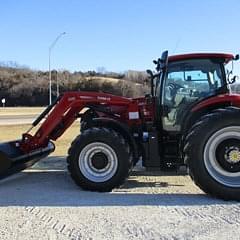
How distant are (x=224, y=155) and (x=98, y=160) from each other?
217 cm

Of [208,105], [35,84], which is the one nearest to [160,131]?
[208,105]

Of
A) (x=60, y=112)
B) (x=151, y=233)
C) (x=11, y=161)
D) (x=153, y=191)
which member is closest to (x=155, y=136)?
(x=153, y=191)

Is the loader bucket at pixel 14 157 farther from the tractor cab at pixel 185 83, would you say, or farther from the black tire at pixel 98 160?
the tractor cab at pixel 185 83

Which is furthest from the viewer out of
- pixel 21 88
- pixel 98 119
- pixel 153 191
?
pixel 21 88

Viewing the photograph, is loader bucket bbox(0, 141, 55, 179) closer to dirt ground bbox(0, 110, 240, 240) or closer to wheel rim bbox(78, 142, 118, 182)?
dirt ground bbox(0, 110, 240, 240)

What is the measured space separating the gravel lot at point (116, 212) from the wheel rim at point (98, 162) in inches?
13.4

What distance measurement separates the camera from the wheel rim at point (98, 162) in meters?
9.21

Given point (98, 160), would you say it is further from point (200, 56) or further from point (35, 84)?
point (35, 84)

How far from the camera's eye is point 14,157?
32.4 feet

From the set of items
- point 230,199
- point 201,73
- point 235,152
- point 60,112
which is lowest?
point 230,199

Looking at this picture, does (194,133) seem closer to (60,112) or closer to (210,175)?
(210,175)

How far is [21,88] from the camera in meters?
104

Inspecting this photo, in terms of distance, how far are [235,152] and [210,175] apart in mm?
572

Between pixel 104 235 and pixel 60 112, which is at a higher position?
pixel 60 112
